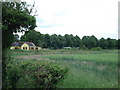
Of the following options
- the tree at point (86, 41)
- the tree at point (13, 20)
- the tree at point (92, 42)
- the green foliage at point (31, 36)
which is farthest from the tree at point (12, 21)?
the tree at point (86, 41)

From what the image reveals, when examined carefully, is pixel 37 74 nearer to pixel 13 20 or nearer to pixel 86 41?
pixel 13 20

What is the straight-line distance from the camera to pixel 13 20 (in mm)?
2980

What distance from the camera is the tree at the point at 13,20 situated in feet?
9.76

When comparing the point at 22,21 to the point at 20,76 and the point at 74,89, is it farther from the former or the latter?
the point at 74,89

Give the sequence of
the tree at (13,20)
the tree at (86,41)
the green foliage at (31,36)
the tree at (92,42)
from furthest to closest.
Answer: the tree at (86,41), the tree at (92,42), the green foliage at (31,36), the tree at (13,20)

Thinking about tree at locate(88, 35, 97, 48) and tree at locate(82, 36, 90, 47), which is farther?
tree at locate(82, 36, 90, 47)

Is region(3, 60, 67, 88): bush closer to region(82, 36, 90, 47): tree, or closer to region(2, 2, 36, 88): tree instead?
region(2, 2, 36, 88): tree

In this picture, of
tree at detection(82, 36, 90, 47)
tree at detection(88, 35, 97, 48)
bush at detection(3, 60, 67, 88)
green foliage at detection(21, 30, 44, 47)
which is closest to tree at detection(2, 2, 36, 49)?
green foliage at detection(21, 30, 44, 47)

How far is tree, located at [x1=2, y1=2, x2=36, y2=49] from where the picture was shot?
297 cm

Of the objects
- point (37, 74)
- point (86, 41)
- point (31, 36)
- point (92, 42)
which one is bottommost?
point (37, 74)

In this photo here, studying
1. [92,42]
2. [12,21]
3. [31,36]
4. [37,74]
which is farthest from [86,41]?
[37,74]

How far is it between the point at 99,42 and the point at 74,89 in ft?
93.2

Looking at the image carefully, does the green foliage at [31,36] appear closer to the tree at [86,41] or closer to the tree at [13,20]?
the tree at [13,20]

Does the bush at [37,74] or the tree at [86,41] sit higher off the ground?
the tree at [86,41]
